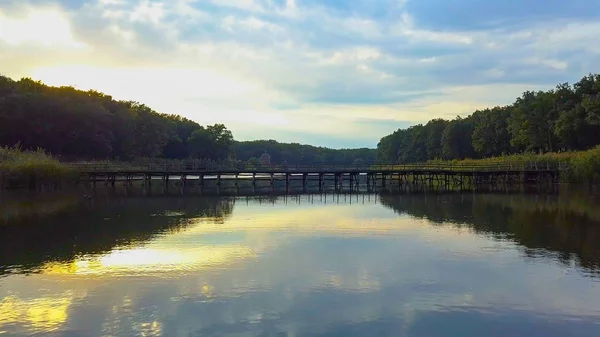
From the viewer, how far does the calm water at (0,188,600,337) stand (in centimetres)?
1075

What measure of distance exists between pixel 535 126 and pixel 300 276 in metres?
65.4

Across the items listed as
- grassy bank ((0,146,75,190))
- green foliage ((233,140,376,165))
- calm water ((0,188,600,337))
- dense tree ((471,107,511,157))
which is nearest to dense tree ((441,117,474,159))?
dense tree ((471,107,511,157))

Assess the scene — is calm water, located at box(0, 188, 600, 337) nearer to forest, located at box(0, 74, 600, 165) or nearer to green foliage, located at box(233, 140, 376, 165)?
forest, located at box(0, 74, 600, 165)

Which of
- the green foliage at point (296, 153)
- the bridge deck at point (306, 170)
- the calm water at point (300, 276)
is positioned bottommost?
the calm water at point (300, 276)

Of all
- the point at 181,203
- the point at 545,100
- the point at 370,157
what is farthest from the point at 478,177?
the point at 370,157

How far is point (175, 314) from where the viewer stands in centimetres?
1127

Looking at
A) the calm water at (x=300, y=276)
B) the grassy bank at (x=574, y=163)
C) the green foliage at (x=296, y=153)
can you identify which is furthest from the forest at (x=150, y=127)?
the green foliage at (x=296, y=153)

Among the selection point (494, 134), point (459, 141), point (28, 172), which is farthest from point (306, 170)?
point (459, 141)

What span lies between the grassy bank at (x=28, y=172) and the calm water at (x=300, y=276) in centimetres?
1893

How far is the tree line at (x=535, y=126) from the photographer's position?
64250mm

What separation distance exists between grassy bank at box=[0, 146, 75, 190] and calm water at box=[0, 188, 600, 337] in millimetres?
18933

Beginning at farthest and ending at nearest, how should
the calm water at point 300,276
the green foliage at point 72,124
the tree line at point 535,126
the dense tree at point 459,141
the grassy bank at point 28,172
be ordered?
1. the dense tree at point 459,141
2. the green foliage at point 72,124
3. the tree line at point 535,126
4. the grassy bank at point 28,172
5. the calm water at point 300,276

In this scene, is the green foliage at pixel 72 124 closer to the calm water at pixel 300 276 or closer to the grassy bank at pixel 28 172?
the grassy bank at pixel 28 172

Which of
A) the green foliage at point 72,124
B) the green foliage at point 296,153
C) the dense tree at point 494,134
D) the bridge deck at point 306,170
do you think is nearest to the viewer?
the bridge deck at point 306,170
